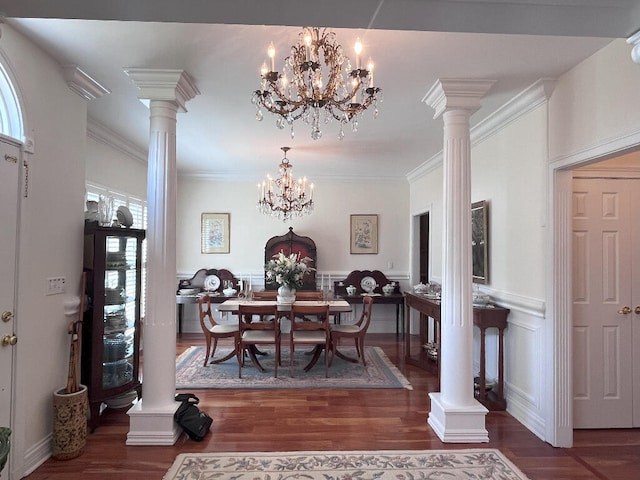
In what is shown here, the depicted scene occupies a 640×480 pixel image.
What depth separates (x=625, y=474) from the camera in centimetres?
251

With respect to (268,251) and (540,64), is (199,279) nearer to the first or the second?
(268,251)

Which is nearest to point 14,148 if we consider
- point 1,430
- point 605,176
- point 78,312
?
point 78,312

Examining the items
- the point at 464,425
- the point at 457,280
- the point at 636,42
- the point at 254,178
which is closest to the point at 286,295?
the point at 457,280

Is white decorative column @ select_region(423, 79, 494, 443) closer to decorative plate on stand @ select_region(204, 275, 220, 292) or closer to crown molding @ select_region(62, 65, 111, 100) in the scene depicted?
crown molding @ select_region(62, 65, 111, 100)

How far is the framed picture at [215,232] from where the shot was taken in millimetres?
6801

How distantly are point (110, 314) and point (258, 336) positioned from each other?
174 cm

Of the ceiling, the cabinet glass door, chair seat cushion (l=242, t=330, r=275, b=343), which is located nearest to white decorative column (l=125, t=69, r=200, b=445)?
the ceiling

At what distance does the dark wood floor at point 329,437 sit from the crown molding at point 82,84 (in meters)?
2.78

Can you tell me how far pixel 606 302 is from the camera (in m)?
3.10

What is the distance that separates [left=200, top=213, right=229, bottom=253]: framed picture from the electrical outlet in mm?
3907

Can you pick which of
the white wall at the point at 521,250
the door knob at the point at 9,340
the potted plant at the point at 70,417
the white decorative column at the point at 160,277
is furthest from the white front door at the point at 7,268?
the white wall at the point at 521,250

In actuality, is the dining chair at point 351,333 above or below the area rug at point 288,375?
above

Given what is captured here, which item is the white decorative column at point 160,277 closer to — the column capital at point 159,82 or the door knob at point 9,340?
the column capital at point 159,82

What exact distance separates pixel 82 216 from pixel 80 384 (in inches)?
53.8
